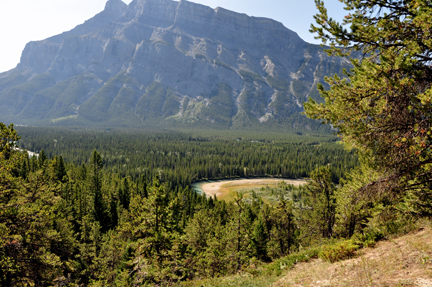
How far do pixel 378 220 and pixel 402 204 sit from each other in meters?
1.64

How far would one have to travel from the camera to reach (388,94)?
8.89m

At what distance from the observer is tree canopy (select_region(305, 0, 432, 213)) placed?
8438 millimetres

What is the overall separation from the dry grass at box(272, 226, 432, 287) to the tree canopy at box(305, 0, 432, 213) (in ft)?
7.48

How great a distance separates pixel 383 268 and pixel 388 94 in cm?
677

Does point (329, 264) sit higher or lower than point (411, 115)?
lower

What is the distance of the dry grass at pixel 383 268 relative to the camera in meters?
7.80

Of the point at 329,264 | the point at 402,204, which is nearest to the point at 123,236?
the point at 329,264

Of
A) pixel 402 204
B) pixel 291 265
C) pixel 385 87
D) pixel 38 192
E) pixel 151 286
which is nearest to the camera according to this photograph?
pixel 385 87

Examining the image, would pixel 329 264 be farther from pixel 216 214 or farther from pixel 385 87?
pixel 216 214

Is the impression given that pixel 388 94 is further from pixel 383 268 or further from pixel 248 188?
pixel 248 188

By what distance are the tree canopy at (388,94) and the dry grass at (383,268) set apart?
228 centimetres

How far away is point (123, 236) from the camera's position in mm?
37812

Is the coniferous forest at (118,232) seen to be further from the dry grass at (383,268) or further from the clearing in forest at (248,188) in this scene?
the clearing in forest at (248,188)

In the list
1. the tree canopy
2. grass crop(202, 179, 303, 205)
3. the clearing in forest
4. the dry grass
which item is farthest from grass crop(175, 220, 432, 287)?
the clearing in forest
